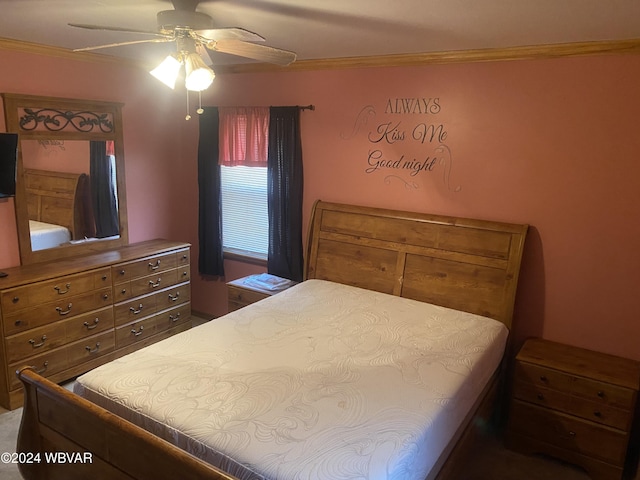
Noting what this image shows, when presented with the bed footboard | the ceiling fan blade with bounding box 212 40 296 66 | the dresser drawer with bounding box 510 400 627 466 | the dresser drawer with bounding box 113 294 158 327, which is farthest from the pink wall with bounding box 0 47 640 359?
the bed footboard

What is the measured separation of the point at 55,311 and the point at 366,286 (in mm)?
2154

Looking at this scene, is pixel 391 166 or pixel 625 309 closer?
pixel 625 309

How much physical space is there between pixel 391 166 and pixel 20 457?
8.87 ft

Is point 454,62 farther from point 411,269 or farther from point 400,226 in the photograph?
point 411,269

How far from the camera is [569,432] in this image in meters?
2.66

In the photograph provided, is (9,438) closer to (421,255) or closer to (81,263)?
(81,263)

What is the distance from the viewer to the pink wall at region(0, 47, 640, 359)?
8.93 feet

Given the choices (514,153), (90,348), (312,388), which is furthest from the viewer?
(90,348)

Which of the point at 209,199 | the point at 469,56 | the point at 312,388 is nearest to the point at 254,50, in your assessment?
the point at 469,56

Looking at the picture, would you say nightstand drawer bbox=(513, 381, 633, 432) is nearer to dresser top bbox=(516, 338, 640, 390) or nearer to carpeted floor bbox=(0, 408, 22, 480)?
dresser top bbox=(516, 338, 640, 390)

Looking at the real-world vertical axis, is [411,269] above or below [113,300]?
above

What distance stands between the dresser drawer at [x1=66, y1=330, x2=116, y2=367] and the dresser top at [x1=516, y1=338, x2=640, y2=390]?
2859 millimetres

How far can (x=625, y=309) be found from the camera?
2.78m

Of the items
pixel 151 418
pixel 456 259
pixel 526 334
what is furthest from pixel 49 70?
pixel 526 334
